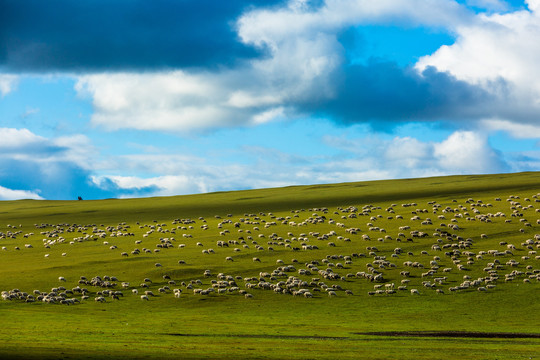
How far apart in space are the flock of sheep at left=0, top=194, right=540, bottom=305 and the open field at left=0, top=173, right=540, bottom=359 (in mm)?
217

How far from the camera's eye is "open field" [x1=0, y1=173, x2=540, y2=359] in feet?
126

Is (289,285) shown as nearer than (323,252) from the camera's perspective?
Yes

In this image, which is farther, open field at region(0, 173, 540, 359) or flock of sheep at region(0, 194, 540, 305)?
flock of sheep at region(0, 194, 540, 305)

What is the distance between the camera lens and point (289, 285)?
63.3 metres

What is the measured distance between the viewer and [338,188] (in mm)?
169500

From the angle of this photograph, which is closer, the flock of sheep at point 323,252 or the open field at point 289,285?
the open field at point 289,285

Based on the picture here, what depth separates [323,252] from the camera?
78.2m

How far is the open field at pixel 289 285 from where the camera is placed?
38500 millimetres

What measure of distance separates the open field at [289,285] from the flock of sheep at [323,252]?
0.71 ft

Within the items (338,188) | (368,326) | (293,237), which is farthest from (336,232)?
(338,188)

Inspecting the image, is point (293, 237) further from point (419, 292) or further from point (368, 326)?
point (368, 326)

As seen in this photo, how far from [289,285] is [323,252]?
51.3 ft

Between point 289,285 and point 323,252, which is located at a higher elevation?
point 323,252

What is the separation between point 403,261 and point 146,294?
91.0 feet
